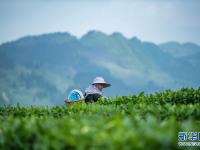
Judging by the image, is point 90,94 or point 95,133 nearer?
point 95,133

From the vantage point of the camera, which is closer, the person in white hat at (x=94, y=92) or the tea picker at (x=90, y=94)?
the tea picker at (x=90, y=94)

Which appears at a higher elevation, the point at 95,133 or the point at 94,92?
the point at 94,92

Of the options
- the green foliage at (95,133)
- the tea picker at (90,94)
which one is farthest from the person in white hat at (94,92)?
the green foliage at (95,133)

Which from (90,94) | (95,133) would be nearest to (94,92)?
(90,94)

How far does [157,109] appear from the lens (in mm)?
9047

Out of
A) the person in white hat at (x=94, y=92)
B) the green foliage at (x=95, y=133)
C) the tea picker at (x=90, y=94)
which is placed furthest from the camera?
the person in white hat at (x=94, y=92)

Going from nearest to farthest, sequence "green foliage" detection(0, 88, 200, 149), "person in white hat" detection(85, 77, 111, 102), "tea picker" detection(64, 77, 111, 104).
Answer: "green foliage" detection(0, 88, 200, 149)
"tea picker" detection(64, 77, 111, 104)
"person in white hat" detection(85, 77, 111, 102)

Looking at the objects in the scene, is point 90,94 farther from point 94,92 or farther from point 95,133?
point 95,133

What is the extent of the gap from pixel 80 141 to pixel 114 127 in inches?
22.3

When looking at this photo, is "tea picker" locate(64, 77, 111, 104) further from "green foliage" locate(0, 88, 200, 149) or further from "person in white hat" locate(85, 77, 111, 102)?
"green foliage" locate(0, 88, 200, 149)

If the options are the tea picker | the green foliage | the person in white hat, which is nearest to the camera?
the green foliage

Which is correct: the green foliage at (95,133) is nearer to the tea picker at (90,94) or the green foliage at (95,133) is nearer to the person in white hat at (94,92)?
the tea picker at (90,94)

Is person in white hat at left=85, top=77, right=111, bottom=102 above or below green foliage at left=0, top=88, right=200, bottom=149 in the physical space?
above

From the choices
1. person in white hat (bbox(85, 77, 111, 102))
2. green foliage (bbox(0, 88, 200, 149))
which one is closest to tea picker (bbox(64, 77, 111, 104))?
person in white hat (bbox(85, 77, 111, 102))
